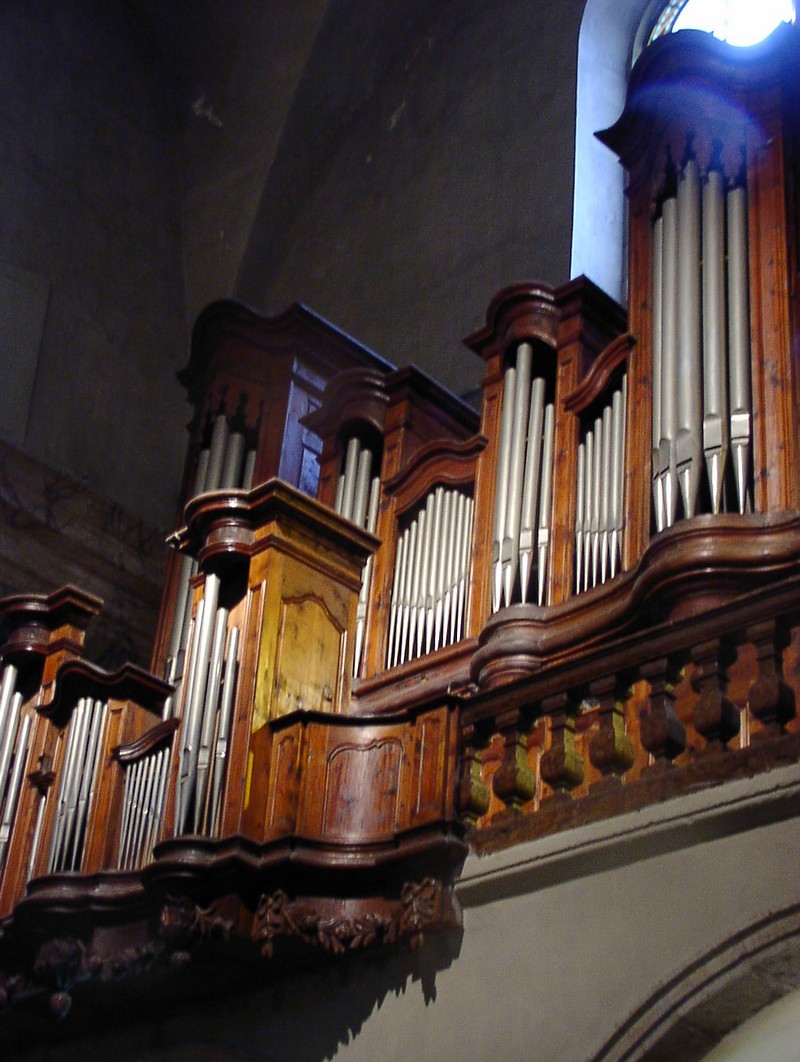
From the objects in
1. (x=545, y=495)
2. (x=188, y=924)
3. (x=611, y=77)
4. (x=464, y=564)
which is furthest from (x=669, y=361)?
(x=611, y=77)

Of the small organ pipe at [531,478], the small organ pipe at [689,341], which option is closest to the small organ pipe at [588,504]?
the small organ pipe at [531,478]

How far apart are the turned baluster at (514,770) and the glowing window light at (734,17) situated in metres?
6.16

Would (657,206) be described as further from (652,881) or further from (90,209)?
(90,209)

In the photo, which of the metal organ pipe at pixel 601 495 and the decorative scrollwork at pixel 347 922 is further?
the metal organ pipe at pixel 601 495

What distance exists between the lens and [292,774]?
692cm

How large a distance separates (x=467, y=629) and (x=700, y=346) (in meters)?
1.85

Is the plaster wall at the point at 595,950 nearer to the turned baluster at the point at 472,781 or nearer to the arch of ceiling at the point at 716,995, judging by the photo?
the arch of ceiling at the point at 716,995

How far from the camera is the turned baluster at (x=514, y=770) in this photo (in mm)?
6418

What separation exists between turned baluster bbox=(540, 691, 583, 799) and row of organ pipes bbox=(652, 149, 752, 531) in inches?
56.4

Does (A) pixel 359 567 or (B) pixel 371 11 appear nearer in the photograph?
(A) pixel 359 567

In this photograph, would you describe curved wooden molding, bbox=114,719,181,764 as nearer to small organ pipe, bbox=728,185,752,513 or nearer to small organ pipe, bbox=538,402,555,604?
small organ pipe, bbox=538,402,555,604

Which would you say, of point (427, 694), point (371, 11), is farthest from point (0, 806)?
point (371, 11)

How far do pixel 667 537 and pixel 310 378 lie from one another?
14.0 ft

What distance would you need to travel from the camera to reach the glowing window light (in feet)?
36.8
